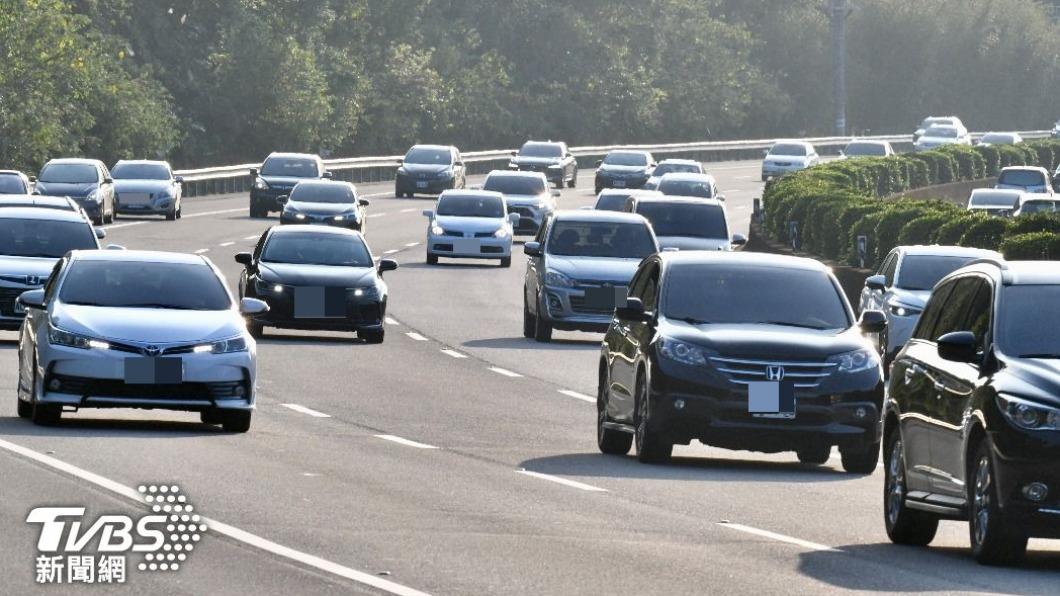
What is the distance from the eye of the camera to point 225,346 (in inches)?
735

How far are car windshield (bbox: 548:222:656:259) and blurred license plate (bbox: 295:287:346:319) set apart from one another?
3429 mm

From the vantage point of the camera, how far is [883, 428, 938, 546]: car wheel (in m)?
13.4

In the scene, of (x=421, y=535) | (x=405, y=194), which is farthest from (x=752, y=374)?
(x=405, y=194)

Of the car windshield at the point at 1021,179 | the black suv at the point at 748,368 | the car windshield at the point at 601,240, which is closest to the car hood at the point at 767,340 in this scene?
the black suv at the point at 748,368

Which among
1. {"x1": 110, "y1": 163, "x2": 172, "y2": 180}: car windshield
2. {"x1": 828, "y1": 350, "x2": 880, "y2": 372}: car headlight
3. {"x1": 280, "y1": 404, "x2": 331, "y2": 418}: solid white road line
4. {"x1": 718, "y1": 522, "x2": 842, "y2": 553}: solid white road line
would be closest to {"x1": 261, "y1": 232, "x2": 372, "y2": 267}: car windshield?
{"x1": 280, "y1": 404, "x2": 331, "y2": 418}: solid white road line

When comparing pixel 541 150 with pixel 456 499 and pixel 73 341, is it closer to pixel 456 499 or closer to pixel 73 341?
pixel 73 341

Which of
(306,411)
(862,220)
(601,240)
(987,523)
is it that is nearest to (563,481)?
(987,523)

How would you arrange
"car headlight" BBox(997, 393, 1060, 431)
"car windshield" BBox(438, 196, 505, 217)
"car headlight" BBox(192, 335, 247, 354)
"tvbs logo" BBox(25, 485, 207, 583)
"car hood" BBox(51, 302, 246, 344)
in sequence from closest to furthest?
"tvbs logo" BBox(25, 485, 207, 583) → "car headlight" BBox(997, 393, 1060, 431) → "car hood" BBox(51, 302, 246, 344) → "car headlight" BBox(192, 335, 247, 354) → "car windshield" BBox(438, 196, 505, 217)

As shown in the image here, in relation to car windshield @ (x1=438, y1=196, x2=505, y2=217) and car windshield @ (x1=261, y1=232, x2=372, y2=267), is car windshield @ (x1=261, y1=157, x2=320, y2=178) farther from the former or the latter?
car windshield @ (x1=261, y1=232, x2=372, y2=267)

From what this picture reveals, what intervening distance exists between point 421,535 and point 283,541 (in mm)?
811

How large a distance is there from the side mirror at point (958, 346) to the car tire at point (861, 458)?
491 cm

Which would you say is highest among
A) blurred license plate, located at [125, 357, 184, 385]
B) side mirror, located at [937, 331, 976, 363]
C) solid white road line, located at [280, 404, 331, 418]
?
side mirror, located at [937, 331, 976, 363]

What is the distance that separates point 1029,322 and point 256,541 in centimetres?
404

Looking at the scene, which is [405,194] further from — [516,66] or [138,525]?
[138,525]
